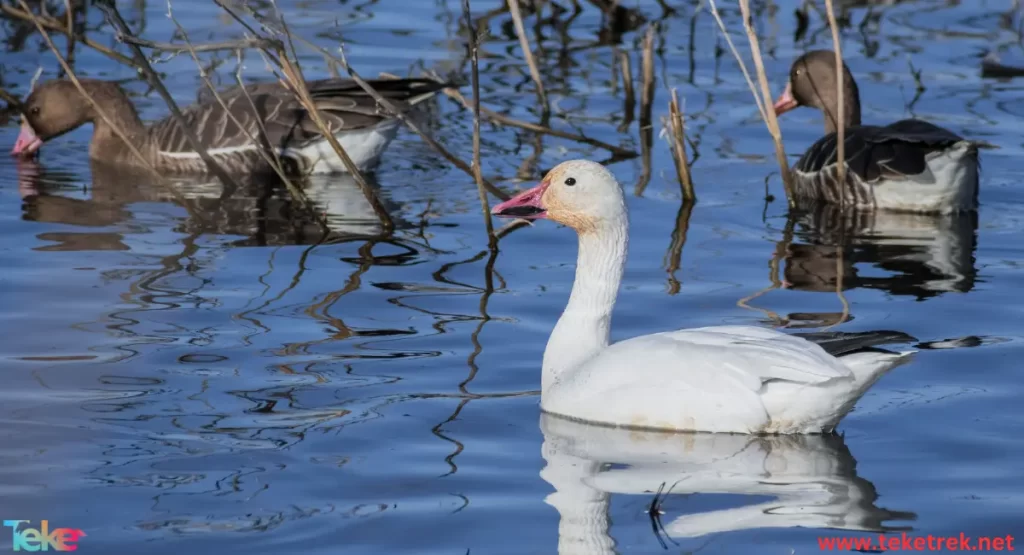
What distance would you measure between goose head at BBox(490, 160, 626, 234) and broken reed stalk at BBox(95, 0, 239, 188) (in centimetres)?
266

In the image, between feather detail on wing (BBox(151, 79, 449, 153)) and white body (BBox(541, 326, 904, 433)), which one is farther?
feather detail on wing (BBox(151, 79, 449, 153))

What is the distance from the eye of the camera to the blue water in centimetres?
539

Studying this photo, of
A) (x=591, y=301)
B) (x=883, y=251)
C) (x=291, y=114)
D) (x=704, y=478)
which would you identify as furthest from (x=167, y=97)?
(x=704, y=478)

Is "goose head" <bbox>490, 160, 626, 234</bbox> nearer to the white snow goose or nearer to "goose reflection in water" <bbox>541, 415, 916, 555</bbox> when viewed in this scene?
the white snow goose

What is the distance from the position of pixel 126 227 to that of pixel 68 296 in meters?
1.85

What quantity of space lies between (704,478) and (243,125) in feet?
20.5

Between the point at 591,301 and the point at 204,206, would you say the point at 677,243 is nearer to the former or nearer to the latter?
the point at 591,301

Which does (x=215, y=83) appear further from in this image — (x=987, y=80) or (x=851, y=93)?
(x=987, y=80)

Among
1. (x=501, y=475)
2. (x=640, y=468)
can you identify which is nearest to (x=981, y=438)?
(x=640, y=468)

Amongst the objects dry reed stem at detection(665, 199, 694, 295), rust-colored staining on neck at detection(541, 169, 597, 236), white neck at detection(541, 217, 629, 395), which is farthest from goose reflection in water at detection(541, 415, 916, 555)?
dry reed stem at detection(665, 199, 694, 295)

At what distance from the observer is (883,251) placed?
9.51 m

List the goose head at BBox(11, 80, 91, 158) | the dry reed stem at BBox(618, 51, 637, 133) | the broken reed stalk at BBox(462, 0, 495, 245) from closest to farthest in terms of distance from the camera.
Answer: the broken reed stalk at BBox(462, 0, 495, 245)
the goose head at BBox(11, 80, 91, 158)
the dry reed stem at BBox(618, 51, 637, 133)

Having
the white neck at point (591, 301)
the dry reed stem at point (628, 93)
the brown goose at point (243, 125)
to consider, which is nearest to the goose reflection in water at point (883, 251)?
the white neck at point (591, 301)

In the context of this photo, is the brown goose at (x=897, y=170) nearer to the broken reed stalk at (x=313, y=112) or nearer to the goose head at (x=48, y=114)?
the broken reed stalk at (x=313, y=112)
